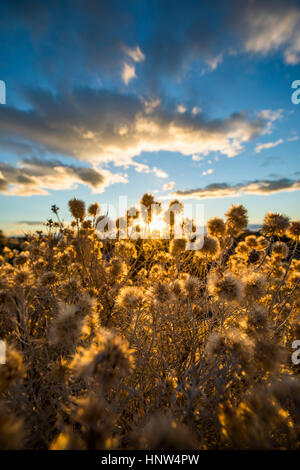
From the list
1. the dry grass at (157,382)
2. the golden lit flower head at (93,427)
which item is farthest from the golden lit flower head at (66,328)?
the golden lit flower head at (93,427)

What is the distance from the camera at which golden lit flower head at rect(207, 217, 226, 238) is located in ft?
8.83

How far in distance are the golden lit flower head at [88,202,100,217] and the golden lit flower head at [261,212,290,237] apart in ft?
10.8

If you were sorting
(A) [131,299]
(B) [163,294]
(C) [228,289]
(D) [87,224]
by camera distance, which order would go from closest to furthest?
(C) [228,289]
(A) [131,299]
(B) [163,294]
(D) [87,224]

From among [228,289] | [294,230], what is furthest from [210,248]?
[294,230]

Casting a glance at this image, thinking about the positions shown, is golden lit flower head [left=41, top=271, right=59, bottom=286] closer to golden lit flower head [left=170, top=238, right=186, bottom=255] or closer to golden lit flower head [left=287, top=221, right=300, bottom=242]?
golden lit flower head [left=170, top=238, right=186, bottom=255]

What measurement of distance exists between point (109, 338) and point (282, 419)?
3.69 ft

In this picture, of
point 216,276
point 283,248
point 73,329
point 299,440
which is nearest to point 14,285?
point 73,329

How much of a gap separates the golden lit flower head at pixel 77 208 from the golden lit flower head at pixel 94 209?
0.56 m

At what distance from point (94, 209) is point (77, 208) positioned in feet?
2.41

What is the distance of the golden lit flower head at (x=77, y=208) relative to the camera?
3.59m

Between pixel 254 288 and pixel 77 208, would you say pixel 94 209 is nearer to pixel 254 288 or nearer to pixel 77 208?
pixel 77 208

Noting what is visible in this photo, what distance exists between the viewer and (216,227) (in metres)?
2.71

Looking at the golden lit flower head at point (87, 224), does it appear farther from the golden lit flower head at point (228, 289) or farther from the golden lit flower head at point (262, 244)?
the golden lit flower head at point (262, 244)

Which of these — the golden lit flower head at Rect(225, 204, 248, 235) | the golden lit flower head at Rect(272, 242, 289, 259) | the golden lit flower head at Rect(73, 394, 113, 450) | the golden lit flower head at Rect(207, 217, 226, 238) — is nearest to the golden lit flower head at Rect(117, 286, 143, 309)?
the golden lit flower head at Rect(73, 394, 113, 450)
